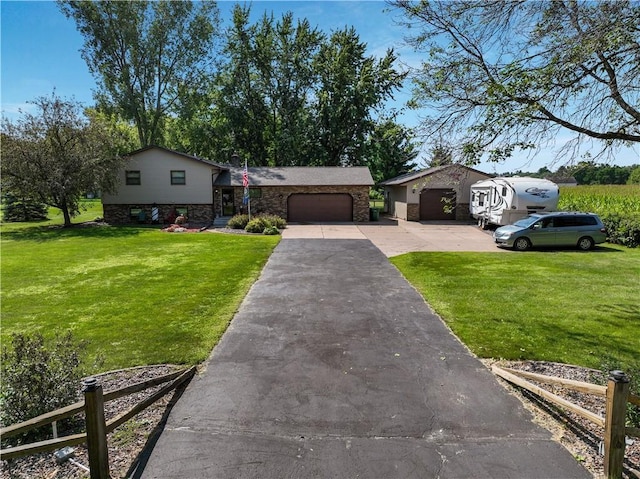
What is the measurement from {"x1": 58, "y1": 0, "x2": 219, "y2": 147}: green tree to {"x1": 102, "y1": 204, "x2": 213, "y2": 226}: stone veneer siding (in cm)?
1099

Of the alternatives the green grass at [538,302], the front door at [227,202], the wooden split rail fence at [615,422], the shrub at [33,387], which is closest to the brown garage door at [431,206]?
the front door at [227,202]

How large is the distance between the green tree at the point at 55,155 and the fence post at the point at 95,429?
2420 cm

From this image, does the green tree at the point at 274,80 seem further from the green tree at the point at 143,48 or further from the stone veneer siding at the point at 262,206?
the stone veneer siding at the point at 262,206

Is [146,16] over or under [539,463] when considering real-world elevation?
over

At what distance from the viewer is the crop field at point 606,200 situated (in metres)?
22.3

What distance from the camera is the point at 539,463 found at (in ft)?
12.3

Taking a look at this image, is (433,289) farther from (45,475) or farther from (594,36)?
(45,475)

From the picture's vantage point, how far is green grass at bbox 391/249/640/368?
6.50 metres

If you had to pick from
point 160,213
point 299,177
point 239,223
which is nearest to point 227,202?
point 160,213

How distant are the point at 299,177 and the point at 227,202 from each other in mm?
5872

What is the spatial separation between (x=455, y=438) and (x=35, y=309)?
9.00 m

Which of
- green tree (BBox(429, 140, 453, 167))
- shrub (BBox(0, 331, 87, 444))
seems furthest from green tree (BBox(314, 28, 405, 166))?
shrub (BBox(0, 331, 87, 444))

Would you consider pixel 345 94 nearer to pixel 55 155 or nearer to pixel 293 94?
pixel 293 94

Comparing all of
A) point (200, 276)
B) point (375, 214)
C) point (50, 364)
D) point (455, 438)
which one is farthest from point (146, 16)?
point (455, 438)
